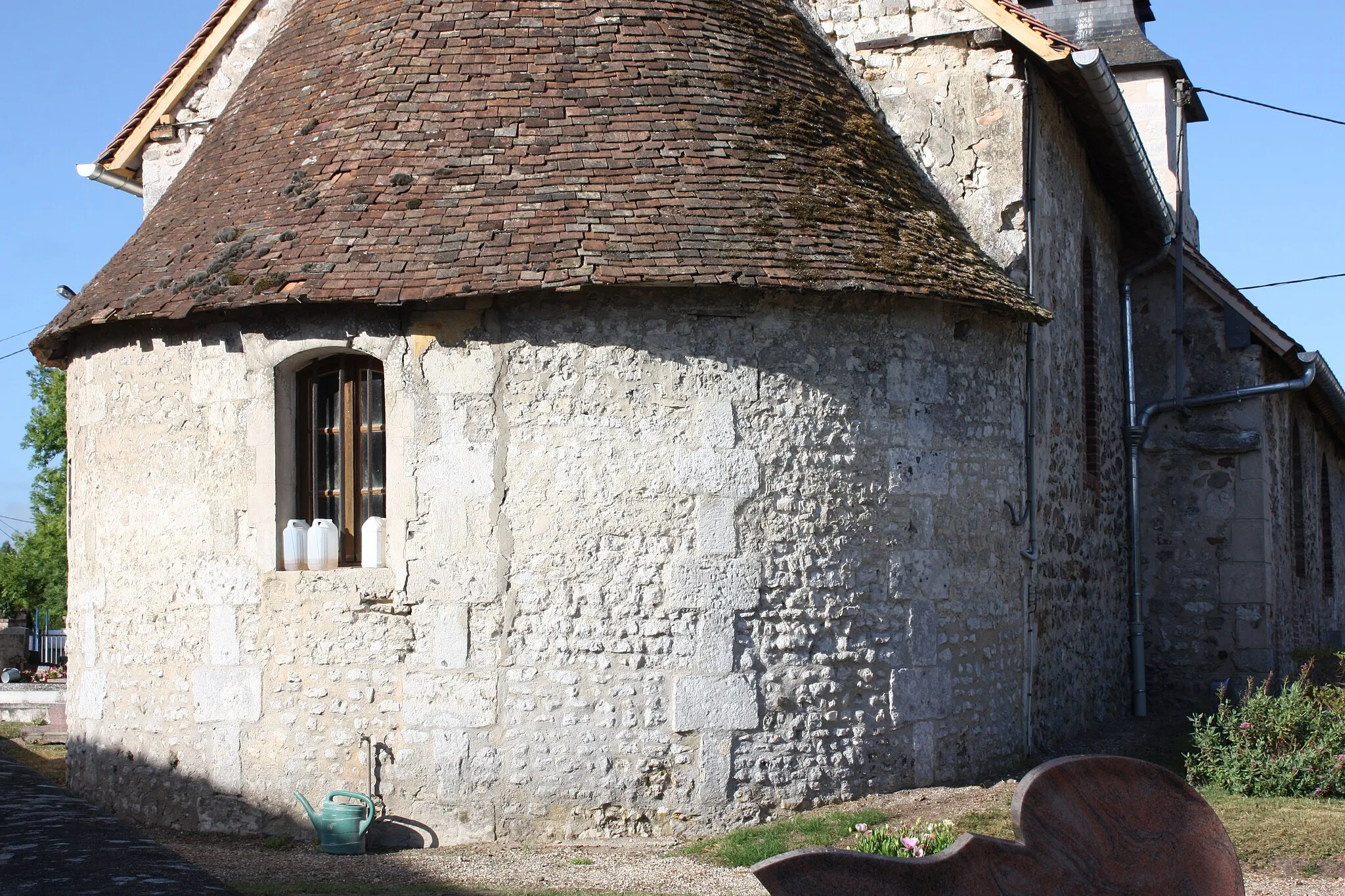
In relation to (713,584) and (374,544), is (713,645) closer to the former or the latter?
(713,584)

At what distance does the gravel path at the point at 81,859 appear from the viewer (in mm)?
4906

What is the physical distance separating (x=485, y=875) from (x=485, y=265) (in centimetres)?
339

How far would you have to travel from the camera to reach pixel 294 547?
8805 millimetres

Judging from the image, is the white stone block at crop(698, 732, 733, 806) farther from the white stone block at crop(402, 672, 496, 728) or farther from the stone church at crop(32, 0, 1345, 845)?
the white stone block at crop(402, 672, 496, 728)

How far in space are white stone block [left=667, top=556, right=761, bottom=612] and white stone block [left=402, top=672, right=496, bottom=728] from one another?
121 cm

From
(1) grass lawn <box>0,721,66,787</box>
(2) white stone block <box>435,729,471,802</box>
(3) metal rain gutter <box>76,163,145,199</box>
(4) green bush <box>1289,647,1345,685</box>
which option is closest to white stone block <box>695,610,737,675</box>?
(2) white stone block <box>435,729,471,802</box>

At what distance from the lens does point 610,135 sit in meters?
8.97

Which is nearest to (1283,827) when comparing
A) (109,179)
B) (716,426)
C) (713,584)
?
(713,584)

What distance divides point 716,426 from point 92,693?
4.65 metres

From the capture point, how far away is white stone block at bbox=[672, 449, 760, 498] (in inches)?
331

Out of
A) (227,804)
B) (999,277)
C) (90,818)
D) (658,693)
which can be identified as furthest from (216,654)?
(999,277)

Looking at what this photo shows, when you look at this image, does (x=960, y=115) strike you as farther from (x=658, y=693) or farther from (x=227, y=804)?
(x=227, y=804)

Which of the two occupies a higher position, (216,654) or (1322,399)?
(1322,399)

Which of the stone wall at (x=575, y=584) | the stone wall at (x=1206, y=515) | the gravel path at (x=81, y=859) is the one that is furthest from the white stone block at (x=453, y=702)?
the stone wall at (x=1206, y=515)
